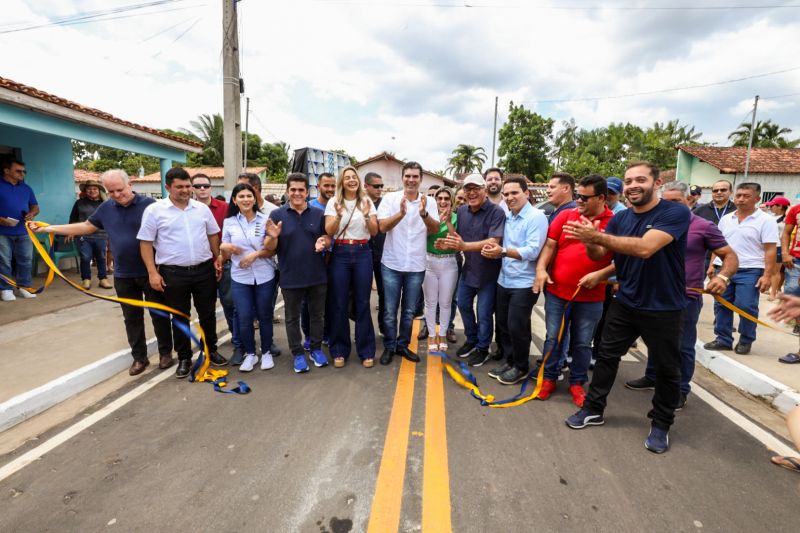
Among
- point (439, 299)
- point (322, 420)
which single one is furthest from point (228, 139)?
point (322, 420)

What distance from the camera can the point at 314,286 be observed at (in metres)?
4.10

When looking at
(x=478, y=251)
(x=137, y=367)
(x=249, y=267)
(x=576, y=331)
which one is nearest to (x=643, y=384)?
(x=576, y=331)

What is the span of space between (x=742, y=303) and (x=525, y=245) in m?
2.89

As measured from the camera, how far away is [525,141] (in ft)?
107

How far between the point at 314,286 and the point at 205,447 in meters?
1.75

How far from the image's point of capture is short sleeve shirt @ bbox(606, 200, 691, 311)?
2.65 m

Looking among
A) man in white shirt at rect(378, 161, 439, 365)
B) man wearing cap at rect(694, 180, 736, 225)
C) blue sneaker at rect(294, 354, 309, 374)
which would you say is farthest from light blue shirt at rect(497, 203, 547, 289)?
man wearing cap at rect(694, 180, 736, 225)

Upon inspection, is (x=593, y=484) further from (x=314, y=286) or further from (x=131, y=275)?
(x=131, y=275)

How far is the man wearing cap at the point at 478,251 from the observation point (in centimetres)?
410

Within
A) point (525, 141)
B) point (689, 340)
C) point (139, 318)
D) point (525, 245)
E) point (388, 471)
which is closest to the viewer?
point (388, 471)

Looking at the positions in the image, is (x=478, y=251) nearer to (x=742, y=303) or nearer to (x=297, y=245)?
(x=297, y=245)

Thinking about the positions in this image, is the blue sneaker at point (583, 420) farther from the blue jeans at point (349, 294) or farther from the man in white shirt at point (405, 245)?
the blue jeans at point (349, 294)

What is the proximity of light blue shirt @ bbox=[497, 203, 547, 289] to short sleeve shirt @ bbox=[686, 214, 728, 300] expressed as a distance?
1184 mm

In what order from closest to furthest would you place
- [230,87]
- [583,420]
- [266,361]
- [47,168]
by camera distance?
[583,420]
[266,361]
[230,87]
[47,168]
